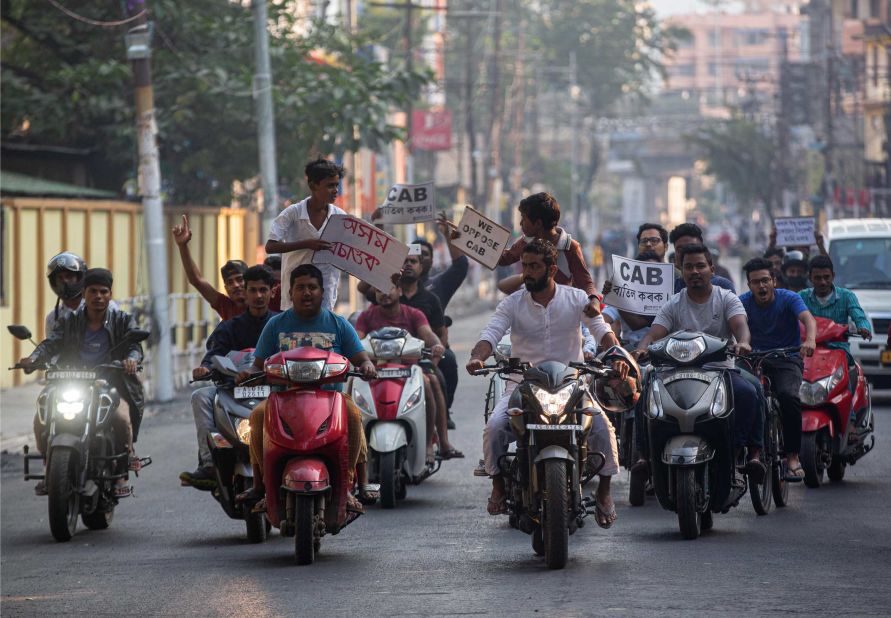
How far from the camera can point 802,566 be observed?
836 centimetres

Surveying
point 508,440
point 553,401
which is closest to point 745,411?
point 508,440

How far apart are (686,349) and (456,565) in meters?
1.80

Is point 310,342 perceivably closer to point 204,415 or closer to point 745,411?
point 204,415

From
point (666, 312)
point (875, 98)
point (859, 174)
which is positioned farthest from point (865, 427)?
point (875, 98)

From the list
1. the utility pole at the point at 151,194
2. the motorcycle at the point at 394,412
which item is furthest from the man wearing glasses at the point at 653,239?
the utility pole at the point at 151,194

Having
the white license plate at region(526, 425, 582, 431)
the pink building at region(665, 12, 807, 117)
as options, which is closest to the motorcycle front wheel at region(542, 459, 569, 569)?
the white license plate at region(526, 425, 582, 431)

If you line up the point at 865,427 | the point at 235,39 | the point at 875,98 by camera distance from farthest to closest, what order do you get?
the point at 875,98 < the point at 235,39 < the point at 865,427

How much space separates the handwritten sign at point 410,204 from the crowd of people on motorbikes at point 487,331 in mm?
494

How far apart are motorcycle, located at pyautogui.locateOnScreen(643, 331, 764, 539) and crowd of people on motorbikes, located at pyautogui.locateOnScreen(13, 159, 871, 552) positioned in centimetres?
12

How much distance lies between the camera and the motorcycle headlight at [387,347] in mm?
11375

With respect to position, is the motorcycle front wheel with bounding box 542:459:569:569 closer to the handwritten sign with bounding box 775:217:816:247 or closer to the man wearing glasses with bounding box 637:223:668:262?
the man wearing glasses with bounding box 637:223:668:262

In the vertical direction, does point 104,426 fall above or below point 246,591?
above

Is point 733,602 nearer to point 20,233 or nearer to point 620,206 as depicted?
point 20,233

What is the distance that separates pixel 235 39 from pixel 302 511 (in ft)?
57.6
